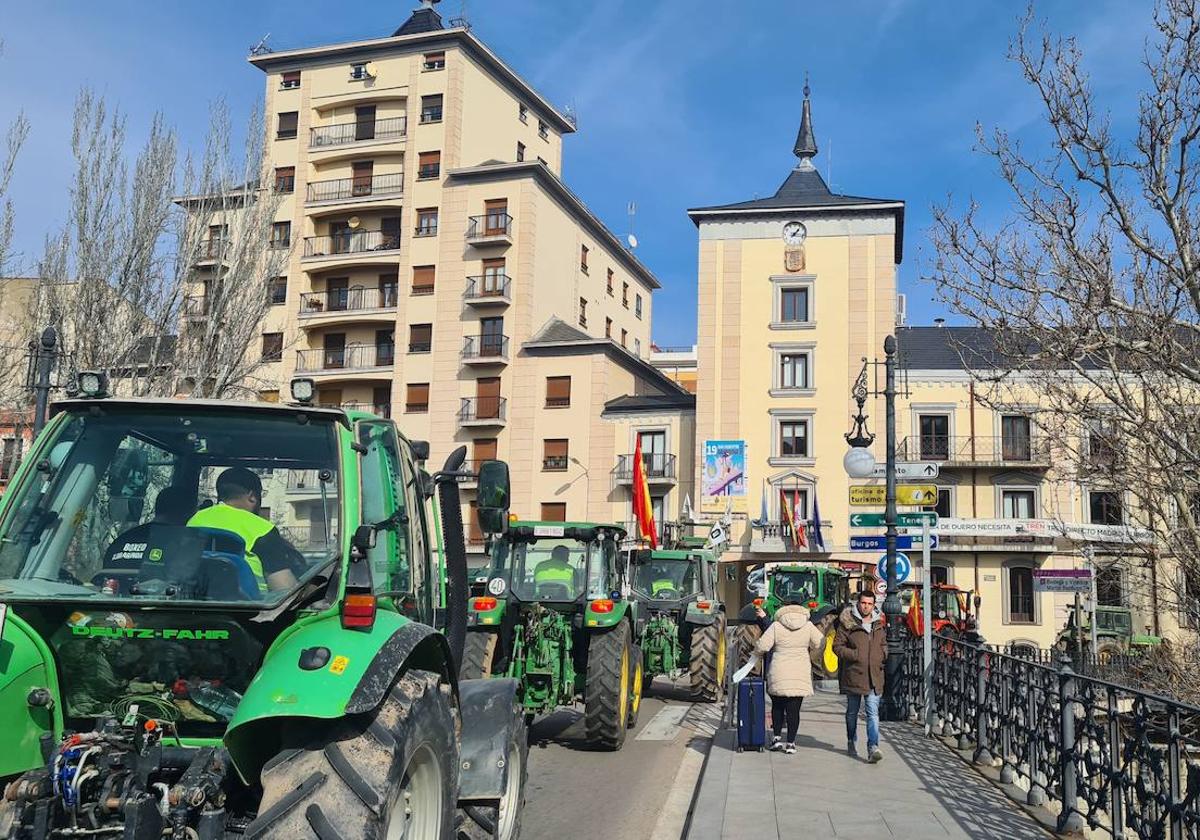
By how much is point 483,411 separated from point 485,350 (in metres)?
2.49

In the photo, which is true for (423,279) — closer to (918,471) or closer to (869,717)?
(918,471)

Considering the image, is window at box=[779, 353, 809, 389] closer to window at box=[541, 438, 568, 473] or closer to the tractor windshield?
window at box=[541, 438, 568, 473]

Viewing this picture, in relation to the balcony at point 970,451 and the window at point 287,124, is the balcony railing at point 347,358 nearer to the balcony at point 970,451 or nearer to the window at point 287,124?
the window at point 287,124

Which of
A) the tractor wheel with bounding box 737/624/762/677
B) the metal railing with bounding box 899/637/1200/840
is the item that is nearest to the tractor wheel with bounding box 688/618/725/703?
the tractor wheel with bounding box 737/624/762/677

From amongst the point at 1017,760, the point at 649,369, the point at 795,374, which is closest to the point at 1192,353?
the point at 1017,760

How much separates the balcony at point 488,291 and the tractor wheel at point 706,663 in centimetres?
2886

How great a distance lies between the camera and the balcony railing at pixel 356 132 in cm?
4653

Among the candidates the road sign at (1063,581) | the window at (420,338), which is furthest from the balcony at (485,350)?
the road sign at (1063,581)

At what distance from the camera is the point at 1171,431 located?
12188 mm

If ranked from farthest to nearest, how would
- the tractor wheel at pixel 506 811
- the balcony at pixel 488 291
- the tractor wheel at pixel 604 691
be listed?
the balcony at pixel 488 291
the tractor wheel at pixel 604 691
the tractor wheel at pixel 506 811

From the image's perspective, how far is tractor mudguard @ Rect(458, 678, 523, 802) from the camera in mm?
5125

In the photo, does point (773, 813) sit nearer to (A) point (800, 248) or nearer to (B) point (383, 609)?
(B) point (383, 609)

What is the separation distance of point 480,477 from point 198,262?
20.4 m

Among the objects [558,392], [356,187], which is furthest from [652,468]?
[356,187]
